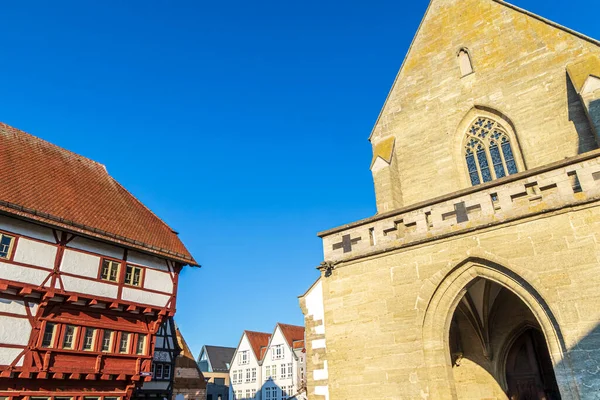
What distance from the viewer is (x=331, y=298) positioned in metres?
10.4

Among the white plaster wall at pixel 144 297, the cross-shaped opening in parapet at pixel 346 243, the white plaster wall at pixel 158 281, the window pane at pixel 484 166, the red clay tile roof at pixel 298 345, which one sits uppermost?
the window pane at pixel 484 166

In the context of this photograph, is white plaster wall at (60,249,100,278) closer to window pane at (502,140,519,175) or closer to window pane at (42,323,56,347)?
window pane at (42,323,56,347)

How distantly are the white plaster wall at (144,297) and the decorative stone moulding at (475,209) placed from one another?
8380 mm

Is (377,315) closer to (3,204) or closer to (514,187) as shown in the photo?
(514,187)

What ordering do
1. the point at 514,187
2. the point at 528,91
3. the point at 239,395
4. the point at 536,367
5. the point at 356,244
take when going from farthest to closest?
the point at 239,395, the point at 528,91, the point at 536,367, the point at 356,244, the point at 514,187

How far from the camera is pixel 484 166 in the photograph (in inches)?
514

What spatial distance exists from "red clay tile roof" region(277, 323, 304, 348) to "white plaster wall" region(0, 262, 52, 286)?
33.5m

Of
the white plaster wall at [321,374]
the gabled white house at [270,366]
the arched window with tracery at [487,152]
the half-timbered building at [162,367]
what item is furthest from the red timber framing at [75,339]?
the gabled white house at [270,366]

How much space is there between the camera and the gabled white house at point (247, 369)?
45781 mm

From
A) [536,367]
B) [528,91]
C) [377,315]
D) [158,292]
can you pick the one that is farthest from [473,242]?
[158,292]

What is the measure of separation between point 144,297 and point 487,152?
501 inches

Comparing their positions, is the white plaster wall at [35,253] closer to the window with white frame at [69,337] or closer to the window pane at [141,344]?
the window with white frame at [69,337]

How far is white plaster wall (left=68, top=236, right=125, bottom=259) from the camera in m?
14.6

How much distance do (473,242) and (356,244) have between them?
8.82ft
